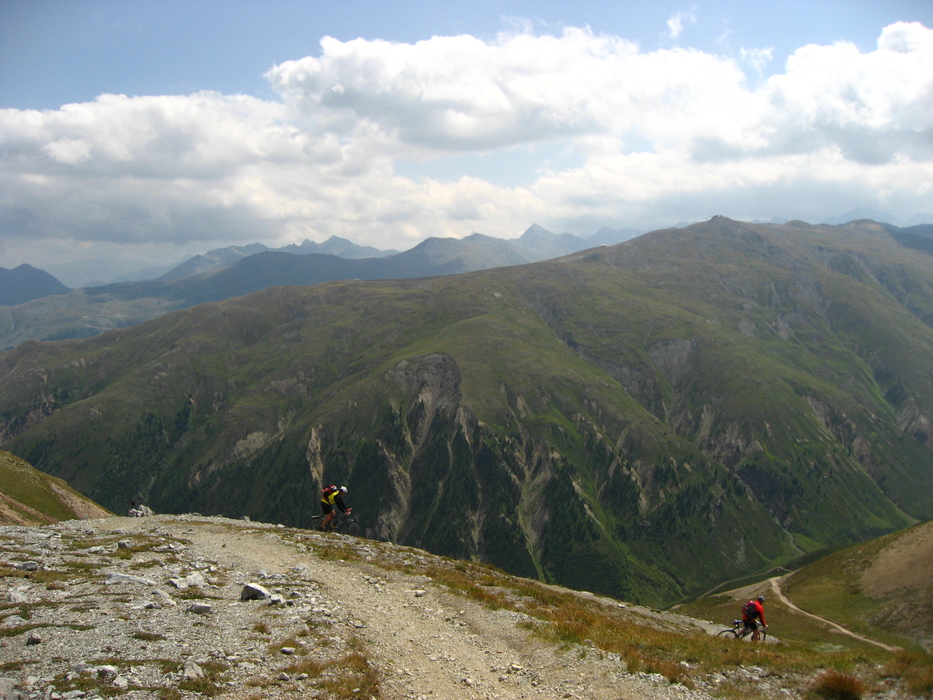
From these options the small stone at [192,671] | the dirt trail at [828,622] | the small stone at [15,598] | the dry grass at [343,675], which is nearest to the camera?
the small stone at [192,671]

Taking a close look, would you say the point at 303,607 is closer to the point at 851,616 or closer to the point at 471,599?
the point at 471,599

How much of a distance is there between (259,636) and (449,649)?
8167 millimetres

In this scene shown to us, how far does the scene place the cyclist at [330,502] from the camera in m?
44.5

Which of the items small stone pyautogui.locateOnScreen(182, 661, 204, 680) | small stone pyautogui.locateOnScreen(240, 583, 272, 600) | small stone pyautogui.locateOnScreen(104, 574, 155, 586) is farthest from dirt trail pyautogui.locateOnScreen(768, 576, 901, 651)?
small stone pyautogui.locateOnScreen(104, 574, 155, 586)

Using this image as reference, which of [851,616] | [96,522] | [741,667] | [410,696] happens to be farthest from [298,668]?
[851,616]

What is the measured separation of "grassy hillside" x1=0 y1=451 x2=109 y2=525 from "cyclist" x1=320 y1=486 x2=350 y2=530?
38.6m

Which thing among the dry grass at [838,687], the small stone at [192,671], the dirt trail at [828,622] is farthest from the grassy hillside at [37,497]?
the dirt trail at [828,622]

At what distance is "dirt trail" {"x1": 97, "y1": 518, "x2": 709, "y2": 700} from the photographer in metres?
21.7

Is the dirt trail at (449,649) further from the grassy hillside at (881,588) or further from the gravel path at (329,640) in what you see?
the grassy hillside at (881,588)

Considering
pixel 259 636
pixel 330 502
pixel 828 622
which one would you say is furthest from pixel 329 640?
pixel 828 622

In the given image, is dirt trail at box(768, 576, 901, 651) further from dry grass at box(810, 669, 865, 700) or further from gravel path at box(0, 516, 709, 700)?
gravel path at box(0, 516, 709, 700)

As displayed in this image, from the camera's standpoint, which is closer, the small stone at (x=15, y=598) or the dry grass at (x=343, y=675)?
the dry grass at (x=343, y=675)

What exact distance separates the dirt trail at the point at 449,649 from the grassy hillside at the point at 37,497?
4584 centimetres

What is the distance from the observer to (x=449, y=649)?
82.4 ft
